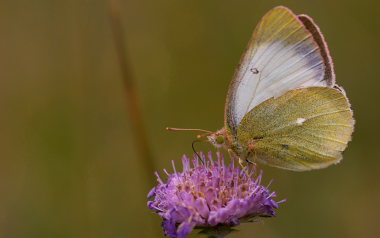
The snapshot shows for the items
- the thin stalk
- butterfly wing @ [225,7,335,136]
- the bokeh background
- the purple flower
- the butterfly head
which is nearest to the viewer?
the purple flower

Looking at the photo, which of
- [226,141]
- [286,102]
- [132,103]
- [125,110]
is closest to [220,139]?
[226,141]

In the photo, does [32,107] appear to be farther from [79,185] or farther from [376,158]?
[376,158]

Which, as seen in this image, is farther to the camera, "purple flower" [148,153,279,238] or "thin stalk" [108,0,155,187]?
"thin stalk" [108,0,155,187]

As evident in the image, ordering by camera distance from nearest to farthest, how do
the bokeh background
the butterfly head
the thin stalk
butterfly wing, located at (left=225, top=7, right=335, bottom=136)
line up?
butterfly wing, located at (left=225, top=7, right=335, bottom=136) < the butterfly head < the thin stalk < the bokeh background

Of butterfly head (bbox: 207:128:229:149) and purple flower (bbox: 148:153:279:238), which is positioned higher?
butterfly head (bbox: 207:128:229:149)

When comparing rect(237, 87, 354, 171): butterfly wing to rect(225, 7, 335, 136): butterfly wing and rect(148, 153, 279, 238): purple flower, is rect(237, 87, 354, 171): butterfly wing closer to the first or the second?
rect(225, 7, 335, 136): butterfly wing

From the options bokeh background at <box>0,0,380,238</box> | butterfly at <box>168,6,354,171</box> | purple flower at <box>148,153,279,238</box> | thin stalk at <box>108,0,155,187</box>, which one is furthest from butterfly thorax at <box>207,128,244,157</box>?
bokeh background at <box>0,0,380,238</box>
